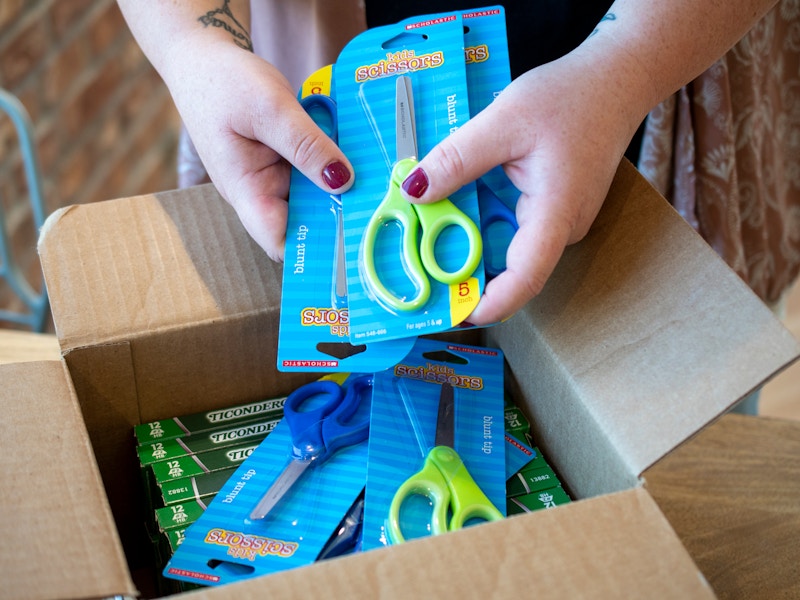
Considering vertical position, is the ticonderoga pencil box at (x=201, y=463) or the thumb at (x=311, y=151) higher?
the thumb at (x=311, y=151)

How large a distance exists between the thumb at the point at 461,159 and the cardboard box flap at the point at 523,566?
235mm

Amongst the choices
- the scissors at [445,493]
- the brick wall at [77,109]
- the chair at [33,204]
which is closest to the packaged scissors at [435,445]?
the scissors at [445,493]

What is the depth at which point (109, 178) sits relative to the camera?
1.70 m

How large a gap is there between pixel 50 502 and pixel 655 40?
0.51 meters

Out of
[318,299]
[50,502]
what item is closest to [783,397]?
[318,299]

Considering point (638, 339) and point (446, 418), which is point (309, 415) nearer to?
point (446, 418)

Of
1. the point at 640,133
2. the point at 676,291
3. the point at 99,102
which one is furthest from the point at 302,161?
the point at 99,102

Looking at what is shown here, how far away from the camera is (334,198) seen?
0.62 metres

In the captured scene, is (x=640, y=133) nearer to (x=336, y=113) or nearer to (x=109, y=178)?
(x=336, y=113)

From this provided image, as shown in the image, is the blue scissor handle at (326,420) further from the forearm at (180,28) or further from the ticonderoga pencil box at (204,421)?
the forearm at (180,28)

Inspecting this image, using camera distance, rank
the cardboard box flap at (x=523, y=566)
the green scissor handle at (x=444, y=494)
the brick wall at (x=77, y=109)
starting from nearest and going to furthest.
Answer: the cardboard box flap at (x=523, y=566) → the green scissor handle at (x=444, y=494) → the brick wall at (x=77, y=109)

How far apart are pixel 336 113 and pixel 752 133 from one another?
0.45 metres

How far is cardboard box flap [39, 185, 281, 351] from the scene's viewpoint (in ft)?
2.03

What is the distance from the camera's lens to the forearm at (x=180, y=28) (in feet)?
2.21
